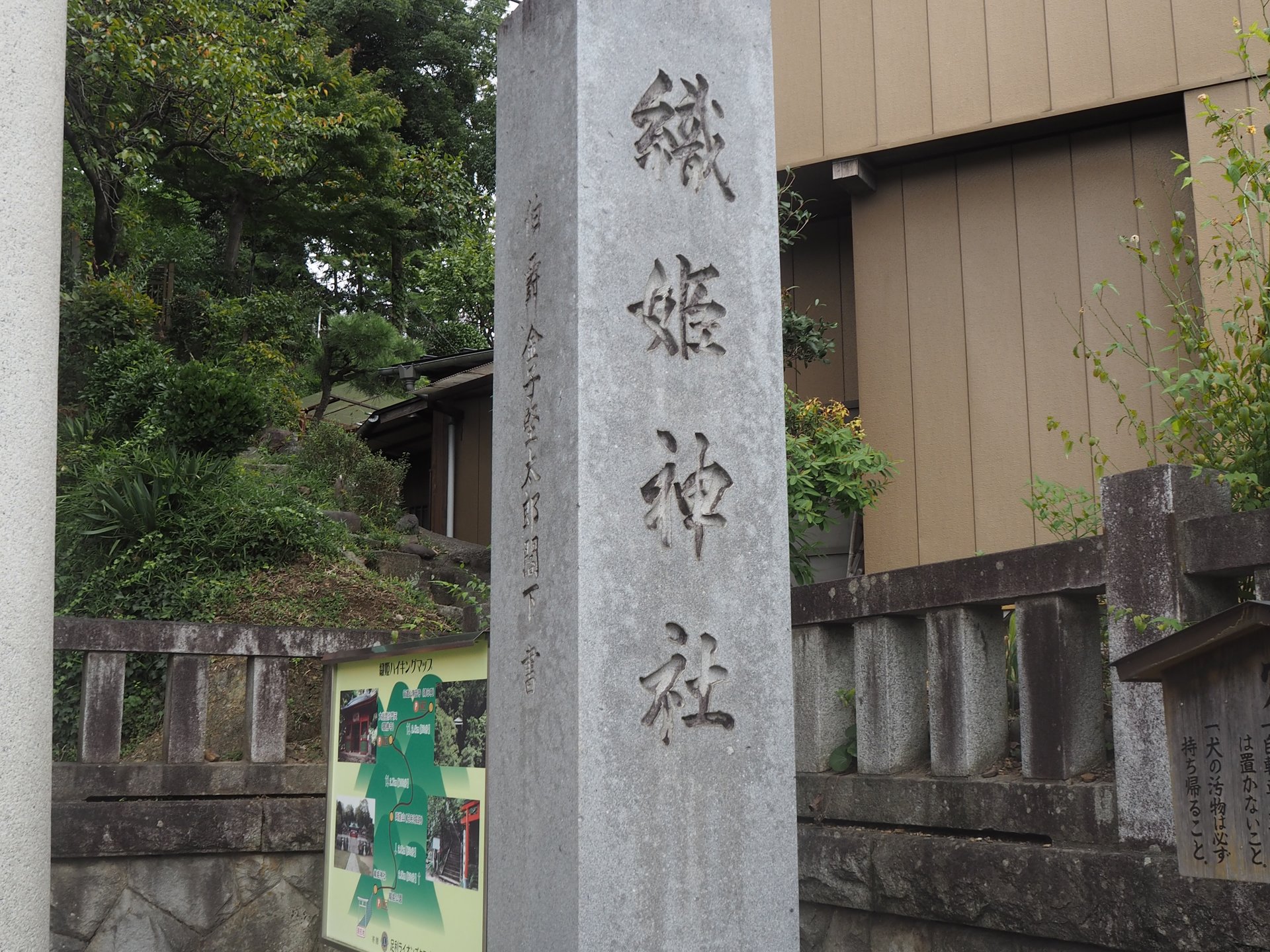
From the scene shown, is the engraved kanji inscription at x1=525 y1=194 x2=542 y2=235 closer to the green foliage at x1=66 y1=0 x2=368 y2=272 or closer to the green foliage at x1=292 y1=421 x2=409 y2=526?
the green foliage at x1=66 y1=0 x2=368 y2=272

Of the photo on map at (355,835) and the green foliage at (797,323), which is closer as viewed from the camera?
the photo on map at (355,835)

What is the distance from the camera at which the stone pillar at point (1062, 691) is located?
Result: 374 cm

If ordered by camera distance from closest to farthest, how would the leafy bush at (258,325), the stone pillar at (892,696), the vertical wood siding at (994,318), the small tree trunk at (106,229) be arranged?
the stone pillar at (892,696) < the vertical wood siding at (994,318) < the small tree trunk at (106,229) < the leafy bush at (258,325)

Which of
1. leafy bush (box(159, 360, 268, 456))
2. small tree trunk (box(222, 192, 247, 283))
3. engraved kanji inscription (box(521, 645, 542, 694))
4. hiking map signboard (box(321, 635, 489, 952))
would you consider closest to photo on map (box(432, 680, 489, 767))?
hiking map signboard (box(321, 635, 489, 952))

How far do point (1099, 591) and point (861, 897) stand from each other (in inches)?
57.1

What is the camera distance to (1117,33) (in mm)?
7312

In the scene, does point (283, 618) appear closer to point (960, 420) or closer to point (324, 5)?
point (960, 420)

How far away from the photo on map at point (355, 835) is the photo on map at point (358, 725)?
18 cm

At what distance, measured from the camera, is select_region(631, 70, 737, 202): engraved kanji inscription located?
373 cm

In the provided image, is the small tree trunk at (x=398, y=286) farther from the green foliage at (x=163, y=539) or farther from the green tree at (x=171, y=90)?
the green foliage at (x=163, y=539)

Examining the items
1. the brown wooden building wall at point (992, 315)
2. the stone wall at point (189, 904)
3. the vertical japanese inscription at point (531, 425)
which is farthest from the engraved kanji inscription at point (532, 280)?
the brown wooden building wall at point (992, 315)

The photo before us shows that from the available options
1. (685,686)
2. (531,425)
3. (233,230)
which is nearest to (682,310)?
(531,425)

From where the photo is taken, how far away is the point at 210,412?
10102 mm

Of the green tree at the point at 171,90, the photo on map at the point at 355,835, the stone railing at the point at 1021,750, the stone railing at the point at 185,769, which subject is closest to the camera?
the stone railing at the point at 1021,750
